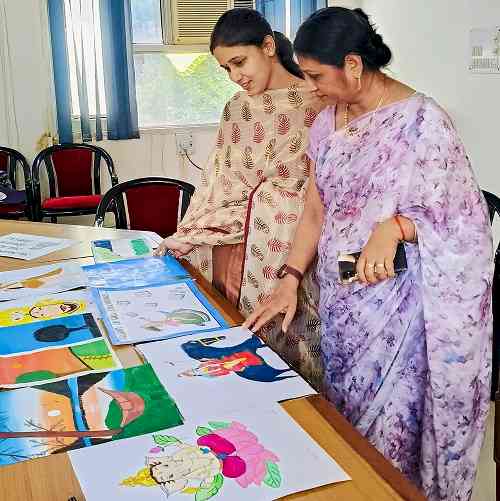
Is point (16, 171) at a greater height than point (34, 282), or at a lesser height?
lesser

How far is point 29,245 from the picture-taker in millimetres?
2025

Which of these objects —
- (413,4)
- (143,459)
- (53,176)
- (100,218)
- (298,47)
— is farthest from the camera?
(53,176)

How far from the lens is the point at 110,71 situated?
4352mm

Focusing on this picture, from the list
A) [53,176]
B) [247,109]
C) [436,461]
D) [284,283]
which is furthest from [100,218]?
[53,176]

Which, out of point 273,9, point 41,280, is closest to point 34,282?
point 41,280

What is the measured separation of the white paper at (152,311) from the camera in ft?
4.36

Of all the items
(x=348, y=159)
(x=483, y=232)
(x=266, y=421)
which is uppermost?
(x=348, y=159)

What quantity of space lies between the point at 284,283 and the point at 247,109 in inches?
21.6

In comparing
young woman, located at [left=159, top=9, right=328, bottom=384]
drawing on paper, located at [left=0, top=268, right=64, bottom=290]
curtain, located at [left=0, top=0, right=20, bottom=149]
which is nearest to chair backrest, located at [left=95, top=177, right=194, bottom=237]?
young woman, located at [left=159, top=9, right=328, bottom=384]

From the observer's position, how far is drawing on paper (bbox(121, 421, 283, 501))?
2.75ft

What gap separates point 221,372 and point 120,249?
882 millimetres

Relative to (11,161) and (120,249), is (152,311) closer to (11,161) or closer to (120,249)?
(120,249)

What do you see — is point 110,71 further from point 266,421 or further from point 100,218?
point 266,421

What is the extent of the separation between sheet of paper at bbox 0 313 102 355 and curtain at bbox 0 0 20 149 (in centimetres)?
324
